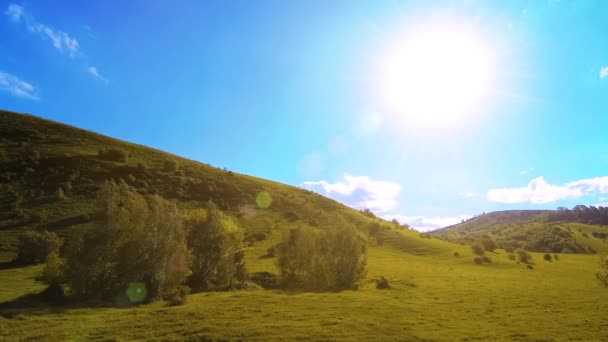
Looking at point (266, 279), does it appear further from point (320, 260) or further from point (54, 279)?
point (54, 279)

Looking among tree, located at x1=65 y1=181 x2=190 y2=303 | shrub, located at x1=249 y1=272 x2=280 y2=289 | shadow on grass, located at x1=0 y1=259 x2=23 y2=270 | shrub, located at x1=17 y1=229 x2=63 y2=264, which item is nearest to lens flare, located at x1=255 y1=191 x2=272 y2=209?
shrub, located at x1=249 y1=272 x2=280 y2=289

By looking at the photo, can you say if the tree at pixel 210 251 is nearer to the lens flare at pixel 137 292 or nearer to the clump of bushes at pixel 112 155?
the lens flare at pixel 137 292

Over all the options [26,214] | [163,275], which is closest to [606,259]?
[163,275]

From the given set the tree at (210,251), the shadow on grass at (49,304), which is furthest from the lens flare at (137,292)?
the tree at (210,251)

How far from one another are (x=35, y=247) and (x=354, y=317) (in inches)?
1986

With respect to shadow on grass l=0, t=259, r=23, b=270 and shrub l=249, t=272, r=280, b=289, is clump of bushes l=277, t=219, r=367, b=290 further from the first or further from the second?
shadow on grass l=0, t=259, r=23, b=270

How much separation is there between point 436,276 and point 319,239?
26.6 meters

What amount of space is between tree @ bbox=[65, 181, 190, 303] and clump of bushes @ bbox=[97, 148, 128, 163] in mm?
61391

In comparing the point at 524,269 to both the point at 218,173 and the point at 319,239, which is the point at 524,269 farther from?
the point at 218,173

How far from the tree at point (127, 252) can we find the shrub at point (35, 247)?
19.8 m

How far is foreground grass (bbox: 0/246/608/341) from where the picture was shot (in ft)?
80.6

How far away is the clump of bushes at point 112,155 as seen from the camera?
92.0m

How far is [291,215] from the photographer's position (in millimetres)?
99375

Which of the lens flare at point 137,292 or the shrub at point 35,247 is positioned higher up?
the shrub at point 35,247
